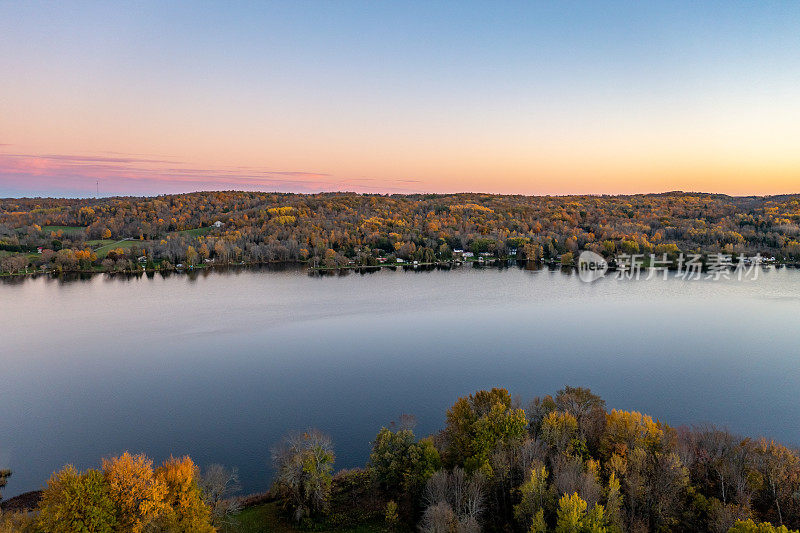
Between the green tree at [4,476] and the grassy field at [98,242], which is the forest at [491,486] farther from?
the grassy field at [98,242]

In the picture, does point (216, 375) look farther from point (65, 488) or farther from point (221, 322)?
point (65, 488)

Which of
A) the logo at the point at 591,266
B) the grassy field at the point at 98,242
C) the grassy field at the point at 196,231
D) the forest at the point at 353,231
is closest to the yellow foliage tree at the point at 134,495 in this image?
the logo at the point at 591,266

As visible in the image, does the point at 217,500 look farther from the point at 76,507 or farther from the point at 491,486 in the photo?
the point at 491,486

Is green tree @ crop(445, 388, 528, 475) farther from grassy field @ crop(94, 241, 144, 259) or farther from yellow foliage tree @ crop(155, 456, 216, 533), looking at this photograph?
grassy field @ crop(94, 241, 144, 259)

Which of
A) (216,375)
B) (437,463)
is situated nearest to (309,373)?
(216,375)

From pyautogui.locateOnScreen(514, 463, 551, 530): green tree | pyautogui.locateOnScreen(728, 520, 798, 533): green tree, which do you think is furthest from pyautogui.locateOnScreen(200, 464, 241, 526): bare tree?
pyautogui.locateOnScreen(728, 520, 798, 533): green tree

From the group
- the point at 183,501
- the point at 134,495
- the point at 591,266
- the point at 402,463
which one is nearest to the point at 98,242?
the point at 134,495
